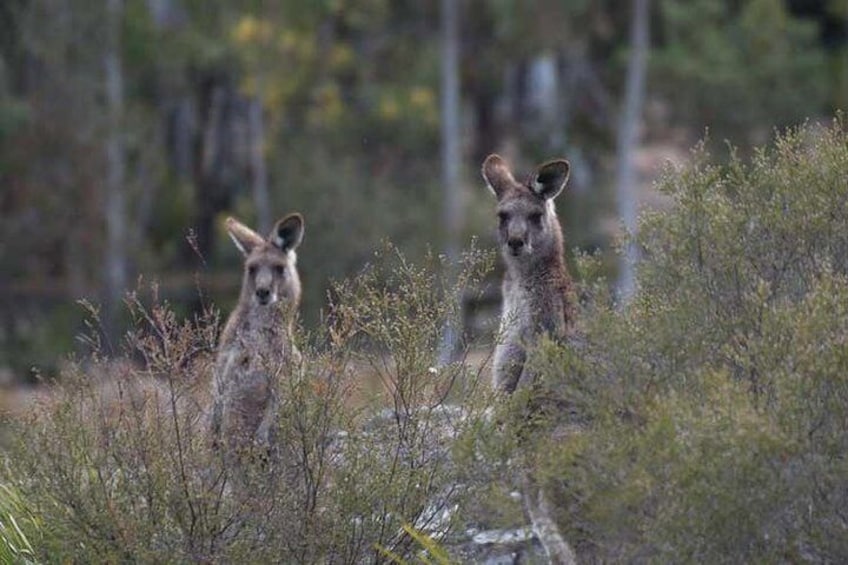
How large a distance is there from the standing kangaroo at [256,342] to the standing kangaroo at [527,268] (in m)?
1.07

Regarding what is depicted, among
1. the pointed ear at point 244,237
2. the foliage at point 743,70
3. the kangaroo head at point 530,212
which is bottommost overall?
the foliage at point 743,70

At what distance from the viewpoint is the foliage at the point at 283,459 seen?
8.80 metres

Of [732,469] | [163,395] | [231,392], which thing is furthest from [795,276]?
[231,392]

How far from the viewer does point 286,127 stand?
45.5 meters

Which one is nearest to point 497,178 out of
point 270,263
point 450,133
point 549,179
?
point 549,179

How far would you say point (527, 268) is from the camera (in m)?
10.6

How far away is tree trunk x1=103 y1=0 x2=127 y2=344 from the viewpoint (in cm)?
4047

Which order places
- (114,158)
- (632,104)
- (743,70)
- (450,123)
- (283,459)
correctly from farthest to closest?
1. (450,123)
2. (632,104)
3. (743,70)
4. (114,158)
5. (283,459)

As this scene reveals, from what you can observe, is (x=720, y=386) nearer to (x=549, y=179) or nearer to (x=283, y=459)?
(x=283, y=459)

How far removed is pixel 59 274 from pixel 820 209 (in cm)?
3326

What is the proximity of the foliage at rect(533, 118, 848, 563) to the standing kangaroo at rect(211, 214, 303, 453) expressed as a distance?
1.67m

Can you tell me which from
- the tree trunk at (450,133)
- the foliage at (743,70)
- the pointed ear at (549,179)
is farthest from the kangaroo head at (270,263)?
the foliage at (743,70)

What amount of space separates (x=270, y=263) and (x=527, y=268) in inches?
92.3

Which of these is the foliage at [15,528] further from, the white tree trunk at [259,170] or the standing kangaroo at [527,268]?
the white tree trunk at [259,170]
